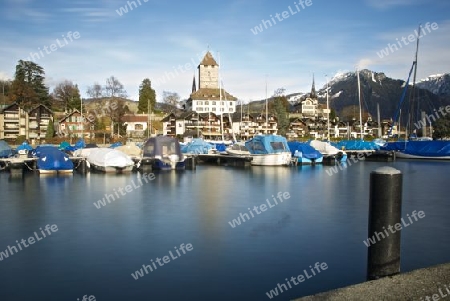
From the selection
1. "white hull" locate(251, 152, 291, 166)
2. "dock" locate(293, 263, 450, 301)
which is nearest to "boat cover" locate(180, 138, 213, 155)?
"white hull" locate(251, 152, 291, 166)

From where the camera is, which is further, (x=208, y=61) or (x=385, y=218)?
(x=208, y=61)

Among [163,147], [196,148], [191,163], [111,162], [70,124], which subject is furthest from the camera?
A: [70,124]

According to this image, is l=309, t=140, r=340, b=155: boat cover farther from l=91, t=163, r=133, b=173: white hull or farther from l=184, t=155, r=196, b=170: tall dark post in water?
l=91, t=163, r=133, b=173: white hull

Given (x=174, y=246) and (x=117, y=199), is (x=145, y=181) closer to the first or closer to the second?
(x=117, y=199)

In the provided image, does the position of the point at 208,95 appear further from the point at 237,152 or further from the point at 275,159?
the point at 275,159

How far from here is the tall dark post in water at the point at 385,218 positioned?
8320 mm

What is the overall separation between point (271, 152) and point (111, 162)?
17178mm

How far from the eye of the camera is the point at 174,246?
1488cm

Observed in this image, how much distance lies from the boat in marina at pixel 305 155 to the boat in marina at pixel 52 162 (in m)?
24.5

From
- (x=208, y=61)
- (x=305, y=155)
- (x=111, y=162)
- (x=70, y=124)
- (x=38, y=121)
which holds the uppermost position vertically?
(x=208, y=61)

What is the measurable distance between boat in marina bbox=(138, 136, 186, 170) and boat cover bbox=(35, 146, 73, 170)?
6.77 metres

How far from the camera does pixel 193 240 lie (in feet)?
51.5

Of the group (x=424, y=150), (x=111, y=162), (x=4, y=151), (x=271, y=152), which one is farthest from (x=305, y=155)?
(x=4, y=151)

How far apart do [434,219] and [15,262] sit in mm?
16544
